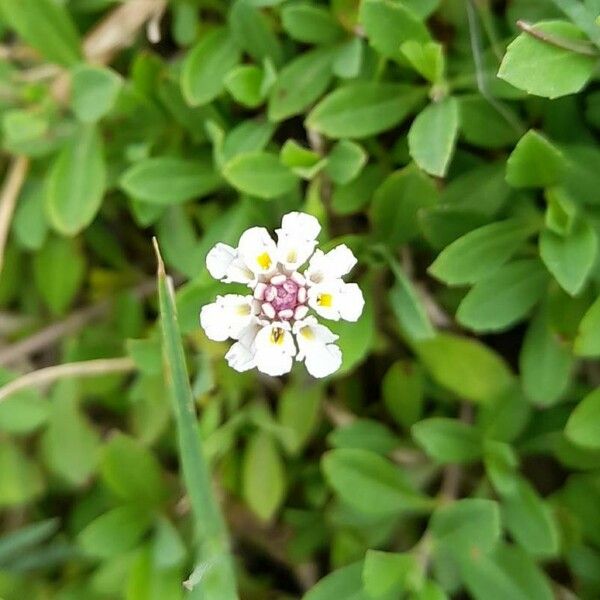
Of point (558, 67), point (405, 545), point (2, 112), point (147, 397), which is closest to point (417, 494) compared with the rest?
point (405, 545)

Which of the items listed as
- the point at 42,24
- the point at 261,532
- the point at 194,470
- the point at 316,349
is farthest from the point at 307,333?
the point at 42,24

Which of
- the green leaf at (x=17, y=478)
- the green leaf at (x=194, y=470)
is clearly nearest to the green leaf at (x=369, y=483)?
the green leaf at (x=194, y=470)

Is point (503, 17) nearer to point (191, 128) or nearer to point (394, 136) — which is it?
point (394, 136)

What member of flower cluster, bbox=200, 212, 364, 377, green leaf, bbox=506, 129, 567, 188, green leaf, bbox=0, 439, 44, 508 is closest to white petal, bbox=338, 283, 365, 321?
flower cluster, bbox=200, 212, 364, 377

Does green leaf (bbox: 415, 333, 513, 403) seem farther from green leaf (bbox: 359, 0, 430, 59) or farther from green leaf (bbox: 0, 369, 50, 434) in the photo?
green leaf (bbox: 0, 369, 50, 434)

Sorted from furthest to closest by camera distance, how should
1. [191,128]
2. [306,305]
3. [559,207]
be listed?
1. [191,128]
2. [559,207]
3. [306,305]

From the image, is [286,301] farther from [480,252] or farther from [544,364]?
[544,364]
